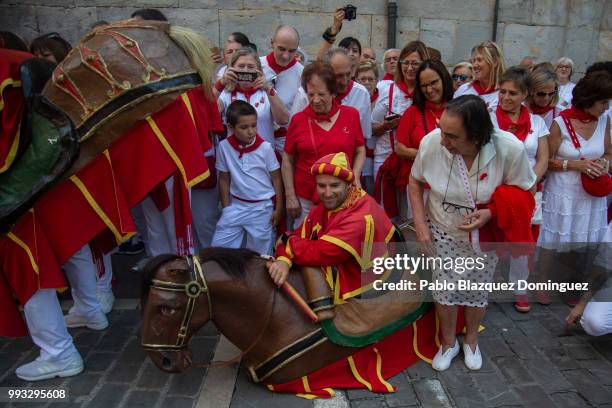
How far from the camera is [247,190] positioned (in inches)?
175

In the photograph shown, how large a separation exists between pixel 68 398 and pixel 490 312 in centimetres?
347

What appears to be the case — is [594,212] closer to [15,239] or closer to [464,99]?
[464,99]

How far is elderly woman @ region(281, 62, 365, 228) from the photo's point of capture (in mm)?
4078

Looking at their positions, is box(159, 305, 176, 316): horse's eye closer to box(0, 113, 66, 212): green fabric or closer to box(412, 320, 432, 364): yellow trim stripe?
box(0, 113, 66, 212): green fabric

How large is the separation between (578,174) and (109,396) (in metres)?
4.32

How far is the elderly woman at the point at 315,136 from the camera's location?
4078mm

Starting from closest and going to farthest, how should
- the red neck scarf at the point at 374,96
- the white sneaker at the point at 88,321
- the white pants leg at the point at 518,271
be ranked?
1. the white sneaker at the point at 88,321
2. the white pants leg at the point at 518,271
3. the red neck scarf at the point at 374,96

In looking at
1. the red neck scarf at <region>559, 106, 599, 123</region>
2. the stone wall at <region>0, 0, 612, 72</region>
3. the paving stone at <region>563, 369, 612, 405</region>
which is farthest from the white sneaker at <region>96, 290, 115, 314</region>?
the stone wall at <region>0, 0, 612, 72</region>

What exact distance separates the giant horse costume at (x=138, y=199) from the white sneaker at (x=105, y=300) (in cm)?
102

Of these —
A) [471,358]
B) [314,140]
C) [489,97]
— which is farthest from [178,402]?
[489,97]

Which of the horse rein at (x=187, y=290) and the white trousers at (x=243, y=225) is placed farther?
the white trousers at (x=243, y=225)

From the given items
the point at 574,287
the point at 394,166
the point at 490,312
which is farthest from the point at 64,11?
the point at 574,287

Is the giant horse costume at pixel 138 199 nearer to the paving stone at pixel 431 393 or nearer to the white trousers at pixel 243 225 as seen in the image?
the paving stone at pixel 431 393

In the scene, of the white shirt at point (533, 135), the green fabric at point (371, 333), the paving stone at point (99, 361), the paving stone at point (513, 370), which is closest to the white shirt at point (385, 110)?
the white shirt at point (533, 135)
